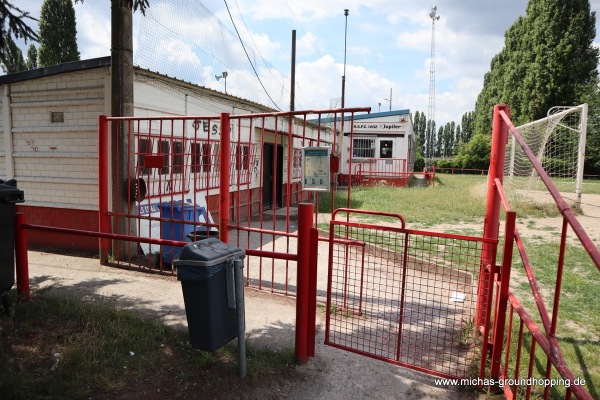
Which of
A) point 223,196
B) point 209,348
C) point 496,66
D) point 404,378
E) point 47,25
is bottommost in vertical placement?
point 404,378

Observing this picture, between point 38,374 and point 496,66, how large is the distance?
166 ft

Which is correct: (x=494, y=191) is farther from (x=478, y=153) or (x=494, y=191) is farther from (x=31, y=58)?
(x=478, y=153)

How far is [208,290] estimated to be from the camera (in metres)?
2.91

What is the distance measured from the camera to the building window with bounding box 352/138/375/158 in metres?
25.9

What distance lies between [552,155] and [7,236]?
1770cm

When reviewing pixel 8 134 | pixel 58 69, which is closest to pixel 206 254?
pixel 58 69

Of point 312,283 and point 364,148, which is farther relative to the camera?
point 364,148

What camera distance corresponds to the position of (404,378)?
3.25m

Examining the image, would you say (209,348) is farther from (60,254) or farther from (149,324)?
(60,254)

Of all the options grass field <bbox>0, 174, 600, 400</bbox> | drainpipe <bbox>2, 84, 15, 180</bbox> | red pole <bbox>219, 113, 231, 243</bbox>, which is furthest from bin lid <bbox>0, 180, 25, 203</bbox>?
drainpipe <bbox>2, 84, 15, 180</bbox>

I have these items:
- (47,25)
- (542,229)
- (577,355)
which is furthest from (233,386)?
(47,25)

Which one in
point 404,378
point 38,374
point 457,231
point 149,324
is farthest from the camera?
point 457,231

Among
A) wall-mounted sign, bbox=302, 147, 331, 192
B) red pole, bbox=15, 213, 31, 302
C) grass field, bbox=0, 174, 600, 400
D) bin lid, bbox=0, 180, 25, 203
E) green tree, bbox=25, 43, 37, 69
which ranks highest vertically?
green tree, bbox=25, 43, 37, 69

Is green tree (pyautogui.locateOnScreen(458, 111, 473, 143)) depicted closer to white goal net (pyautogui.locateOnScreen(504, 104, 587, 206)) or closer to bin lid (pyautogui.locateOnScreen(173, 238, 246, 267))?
white goal net (pyautogui.locateOnScreen(504, 104, 587, 206))
